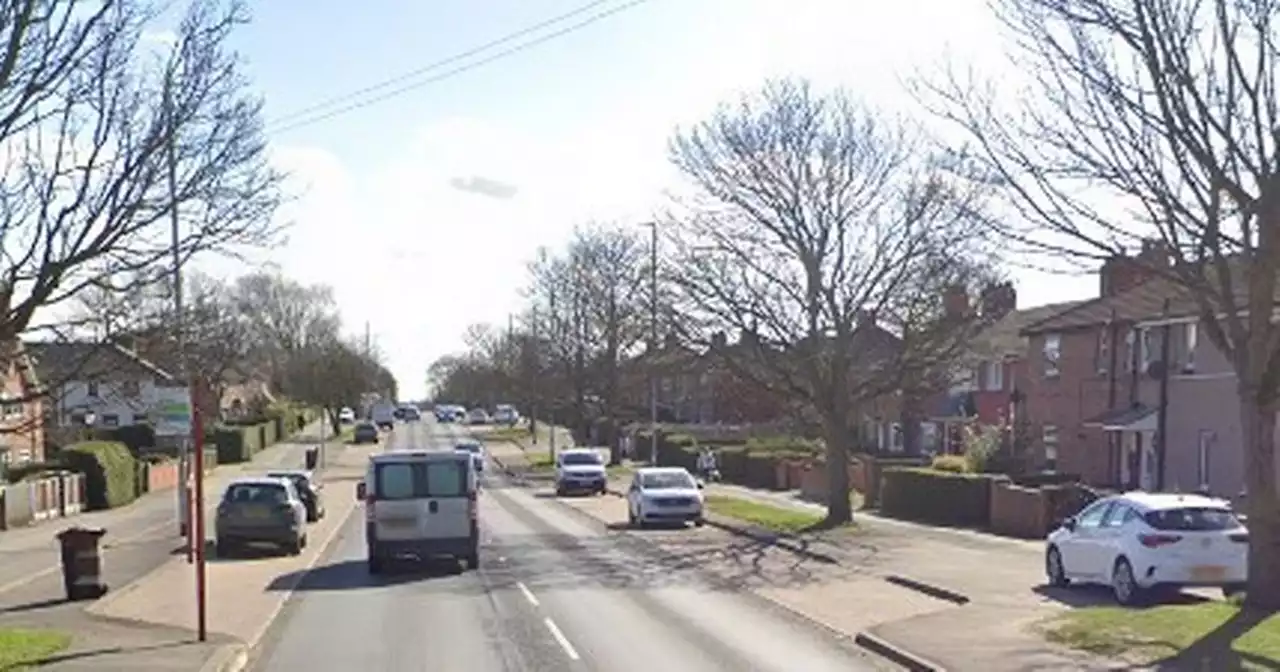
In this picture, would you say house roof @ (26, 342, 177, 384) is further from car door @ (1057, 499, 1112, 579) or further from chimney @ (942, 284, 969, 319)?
chimney @ (942, 284, 969, 319)

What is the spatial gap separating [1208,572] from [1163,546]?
2.16 ft

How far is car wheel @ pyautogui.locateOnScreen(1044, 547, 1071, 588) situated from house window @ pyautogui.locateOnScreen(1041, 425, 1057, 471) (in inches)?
1119

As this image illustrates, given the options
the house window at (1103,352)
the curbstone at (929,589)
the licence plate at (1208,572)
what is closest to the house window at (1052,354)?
the house window at (1103,352)

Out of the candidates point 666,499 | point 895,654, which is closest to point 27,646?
point 895,654

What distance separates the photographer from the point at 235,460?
8694cm

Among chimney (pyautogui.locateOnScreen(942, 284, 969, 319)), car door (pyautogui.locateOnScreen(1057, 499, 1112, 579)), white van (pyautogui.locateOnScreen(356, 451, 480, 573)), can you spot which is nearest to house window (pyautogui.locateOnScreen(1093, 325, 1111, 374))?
chimney (pyautogui.locateOnScreen(942, 284, 969, 319))

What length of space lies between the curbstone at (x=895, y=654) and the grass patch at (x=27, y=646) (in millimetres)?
8401

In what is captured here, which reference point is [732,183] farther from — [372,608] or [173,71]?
[173,71]

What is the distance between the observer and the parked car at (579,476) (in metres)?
61.0

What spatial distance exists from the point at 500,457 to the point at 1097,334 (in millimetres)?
52925

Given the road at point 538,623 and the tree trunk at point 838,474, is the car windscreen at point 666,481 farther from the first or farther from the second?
the road at point 538,623

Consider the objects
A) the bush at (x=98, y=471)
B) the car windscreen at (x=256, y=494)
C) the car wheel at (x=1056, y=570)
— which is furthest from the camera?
the bush at (x=98, y=471)

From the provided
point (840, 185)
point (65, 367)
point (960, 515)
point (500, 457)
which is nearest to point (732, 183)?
point (840, 185)

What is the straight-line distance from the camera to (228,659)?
56.7 feet
